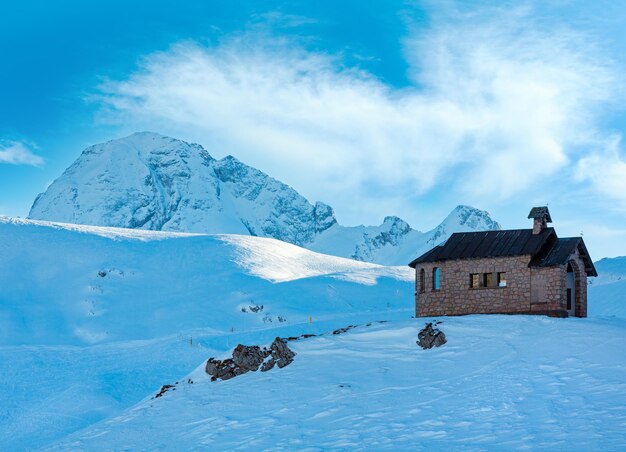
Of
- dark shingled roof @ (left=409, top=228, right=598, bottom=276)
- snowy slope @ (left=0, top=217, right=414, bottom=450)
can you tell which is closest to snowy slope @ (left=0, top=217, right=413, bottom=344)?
snowy slope @ (left=0, top=217, right=414, bottom=450)

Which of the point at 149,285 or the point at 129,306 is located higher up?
the point at 149,285

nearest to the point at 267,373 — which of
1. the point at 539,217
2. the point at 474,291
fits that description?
the point at 474,291

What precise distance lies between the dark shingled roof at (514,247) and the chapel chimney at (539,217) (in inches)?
9.7

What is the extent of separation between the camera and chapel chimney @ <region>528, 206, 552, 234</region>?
A: 39.7m

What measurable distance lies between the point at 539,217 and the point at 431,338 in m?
11.1

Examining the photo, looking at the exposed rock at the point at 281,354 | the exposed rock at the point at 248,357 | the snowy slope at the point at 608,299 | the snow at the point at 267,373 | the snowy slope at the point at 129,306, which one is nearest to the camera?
the snow at the point at 267,373

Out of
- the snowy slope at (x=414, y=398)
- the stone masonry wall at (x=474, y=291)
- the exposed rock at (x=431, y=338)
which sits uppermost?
the stone masonry wall at (x=474, y=291)

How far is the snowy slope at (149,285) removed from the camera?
205 feet

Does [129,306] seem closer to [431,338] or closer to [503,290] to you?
[503,290]

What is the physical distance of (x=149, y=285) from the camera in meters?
72.8

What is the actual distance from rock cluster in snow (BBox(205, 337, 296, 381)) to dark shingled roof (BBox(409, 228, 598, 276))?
11.1 meters

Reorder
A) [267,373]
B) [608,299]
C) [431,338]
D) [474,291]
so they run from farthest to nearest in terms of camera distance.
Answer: [608,299], [474,291], [431,338], [267,373]

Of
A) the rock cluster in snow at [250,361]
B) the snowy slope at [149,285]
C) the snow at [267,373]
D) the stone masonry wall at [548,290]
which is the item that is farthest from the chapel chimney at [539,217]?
the snowy slope at [149,285]

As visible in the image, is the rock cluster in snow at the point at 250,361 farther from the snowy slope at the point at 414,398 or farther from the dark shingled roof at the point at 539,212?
the dark shingled roof at the point at 539,212
